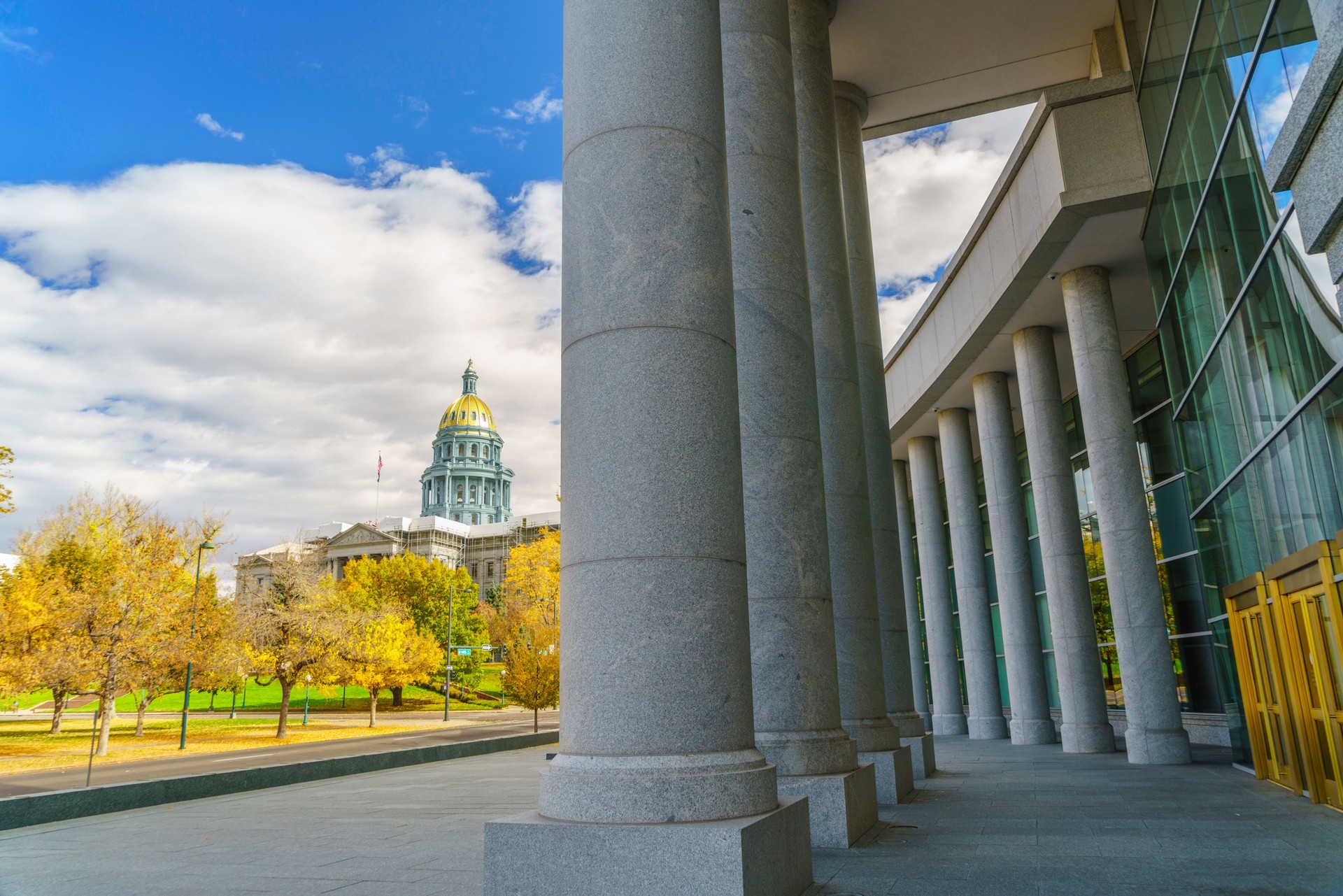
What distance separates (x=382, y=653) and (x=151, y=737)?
1069 cm

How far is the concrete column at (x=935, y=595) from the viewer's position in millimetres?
32000

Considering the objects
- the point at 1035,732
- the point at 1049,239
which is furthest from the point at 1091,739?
the point at 1049,239

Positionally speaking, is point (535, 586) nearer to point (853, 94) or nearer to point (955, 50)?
point (853, 94)

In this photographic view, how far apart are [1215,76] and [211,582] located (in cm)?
4483

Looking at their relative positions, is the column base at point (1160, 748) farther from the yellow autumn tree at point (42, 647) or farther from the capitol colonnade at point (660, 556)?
the yellow autumn tree at point (42, 647)

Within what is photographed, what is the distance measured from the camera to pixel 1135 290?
2195 centimetres

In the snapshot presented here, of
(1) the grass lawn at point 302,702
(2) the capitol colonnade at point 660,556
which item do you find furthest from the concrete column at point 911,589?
(1) the grass lawn at point 302,702

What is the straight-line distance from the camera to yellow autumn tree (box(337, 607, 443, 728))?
41.2m

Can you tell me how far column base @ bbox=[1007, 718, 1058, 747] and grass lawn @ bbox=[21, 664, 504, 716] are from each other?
150 ft

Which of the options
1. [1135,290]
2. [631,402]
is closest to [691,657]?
[631,402]

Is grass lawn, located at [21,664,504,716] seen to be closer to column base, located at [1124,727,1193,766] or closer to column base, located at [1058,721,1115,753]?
column base, located at [1058,721,1115,753]

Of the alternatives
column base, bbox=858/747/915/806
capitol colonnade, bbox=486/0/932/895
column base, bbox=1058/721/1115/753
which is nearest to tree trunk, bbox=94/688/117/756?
column base, bbox=858/747/915/806

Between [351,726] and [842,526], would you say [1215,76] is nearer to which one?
[842,526]

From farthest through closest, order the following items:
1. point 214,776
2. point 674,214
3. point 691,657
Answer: point 214,776
point 674,214
point 691,657
